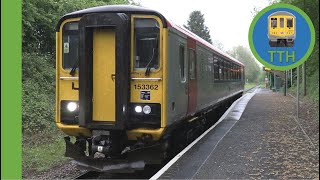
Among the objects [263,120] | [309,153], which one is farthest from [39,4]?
[309,153]

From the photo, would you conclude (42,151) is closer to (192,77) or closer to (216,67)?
(192,77)

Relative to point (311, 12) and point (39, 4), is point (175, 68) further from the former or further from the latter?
point (39, 4)

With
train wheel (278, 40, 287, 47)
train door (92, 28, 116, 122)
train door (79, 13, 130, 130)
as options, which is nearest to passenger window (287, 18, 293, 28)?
train wheel (278, 40, 287, 47)

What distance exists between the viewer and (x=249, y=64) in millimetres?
117562

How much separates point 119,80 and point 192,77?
3.06 m

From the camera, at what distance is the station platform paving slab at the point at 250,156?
7.22 metres

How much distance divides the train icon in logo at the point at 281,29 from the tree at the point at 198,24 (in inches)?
2992

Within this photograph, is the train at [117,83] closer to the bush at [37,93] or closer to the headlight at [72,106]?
the headlight at [72,106]

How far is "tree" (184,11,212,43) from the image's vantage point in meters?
81.6

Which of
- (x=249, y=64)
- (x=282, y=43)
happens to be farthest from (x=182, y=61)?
(x=249, y=64)

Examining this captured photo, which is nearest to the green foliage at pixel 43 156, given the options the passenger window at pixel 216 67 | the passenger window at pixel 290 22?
the passenger window at pixel 216 67

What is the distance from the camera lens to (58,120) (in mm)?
8539

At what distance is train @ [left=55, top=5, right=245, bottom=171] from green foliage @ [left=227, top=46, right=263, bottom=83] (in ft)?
362

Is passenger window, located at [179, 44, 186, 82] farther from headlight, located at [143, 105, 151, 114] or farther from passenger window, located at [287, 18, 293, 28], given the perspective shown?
passenger window, located at [287, 18, 293, 28]
